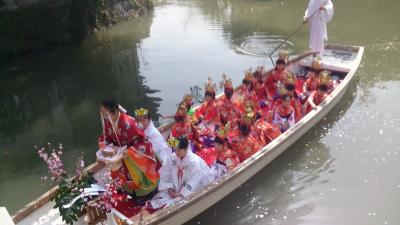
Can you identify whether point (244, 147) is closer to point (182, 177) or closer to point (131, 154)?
point (182, 177)

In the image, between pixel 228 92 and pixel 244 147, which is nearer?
pixel 244 147

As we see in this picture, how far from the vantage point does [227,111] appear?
7949mm

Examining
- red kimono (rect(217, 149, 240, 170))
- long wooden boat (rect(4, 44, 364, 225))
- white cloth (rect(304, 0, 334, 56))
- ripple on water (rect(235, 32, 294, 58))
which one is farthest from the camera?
ripple on water (rect(235, 32, 294, 58))

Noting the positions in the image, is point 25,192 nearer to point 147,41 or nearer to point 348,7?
point 147,41

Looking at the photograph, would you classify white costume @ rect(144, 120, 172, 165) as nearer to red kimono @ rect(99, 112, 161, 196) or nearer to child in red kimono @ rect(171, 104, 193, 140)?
red kimono @ rect(99, 112, 161, 196)

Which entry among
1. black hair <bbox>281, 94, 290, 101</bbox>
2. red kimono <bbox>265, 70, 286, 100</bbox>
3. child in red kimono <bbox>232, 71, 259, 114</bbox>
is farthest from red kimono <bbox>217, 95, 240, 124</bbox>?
red kimono <bbox>265, 70, 286, 100</bbox>

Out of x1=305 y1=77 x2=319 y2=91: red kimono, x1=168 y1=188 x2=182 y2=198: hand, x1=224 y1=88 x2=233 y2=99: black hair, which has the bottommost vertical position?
x1=168 y1=188 x2=182 y2=198: hand

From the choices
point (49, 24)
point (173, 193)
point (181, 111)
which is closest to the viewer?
point (173, 193)

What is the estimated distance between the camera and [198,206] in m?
5.84

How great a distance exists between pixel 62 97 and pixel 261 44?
23.9 ft

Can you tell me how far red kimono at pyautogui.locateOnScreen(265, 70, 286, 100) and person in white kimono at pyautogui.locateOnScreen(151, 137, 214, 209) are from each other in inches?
140

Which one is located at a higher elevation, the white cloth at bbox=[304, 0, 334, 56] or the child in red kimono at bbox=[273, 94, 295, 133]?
the white cloth at bbox=[304, 0, 334, 56]

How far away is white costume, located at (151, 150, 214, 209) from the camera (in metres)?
5.85

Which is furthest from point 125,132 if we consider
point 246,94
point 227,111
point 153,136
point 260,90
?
point 260,90
